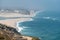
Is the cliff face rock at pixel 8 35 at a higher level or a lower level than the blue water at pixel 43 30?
lower

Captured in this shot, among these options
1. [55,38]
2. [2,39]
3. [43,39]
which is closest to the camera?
[2,39]

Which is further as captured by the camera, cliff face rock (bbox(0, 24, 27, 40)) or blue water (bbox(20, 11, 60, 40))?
blue water (bbox(20, 11, 60, 40))

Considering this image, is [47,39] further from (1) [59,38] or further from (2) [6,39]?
(2) [6,39]

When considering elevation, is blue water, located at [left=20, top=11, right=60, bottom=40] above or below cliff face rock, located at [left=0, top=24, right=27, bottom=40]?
above

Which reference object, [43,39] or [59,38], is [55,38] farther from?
[43,39]

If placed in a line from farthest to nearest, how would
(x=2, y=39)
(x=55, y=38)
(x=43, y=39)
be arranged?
(x=55, y=38) < (x=43, y=39) < (x=2, y=39)

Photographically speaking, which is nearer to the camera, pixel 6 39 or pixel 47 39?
pixel 6 39

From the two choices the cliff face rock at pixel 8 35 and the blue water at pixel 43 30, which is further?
the blue water at pixel 43 30

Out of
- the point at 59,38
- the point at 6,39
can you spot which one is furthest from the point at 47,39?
the point at 6,39

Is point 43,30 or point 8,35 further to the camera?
point 43,30

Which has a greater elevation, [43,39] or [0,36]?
[43,39]

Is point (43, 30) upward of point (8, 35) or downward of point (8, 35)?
upward
